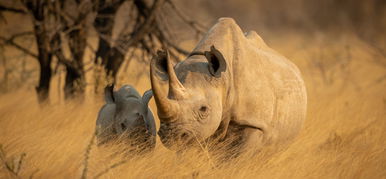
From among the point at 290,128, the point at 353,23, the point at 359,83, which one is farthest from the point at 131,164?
the point at 353,23

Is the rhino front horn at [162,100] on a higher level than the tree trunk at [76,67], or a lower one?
lower

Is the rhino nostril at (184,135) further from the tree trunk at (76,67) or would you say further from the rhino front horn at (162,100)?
the tree trunk at (76,67)

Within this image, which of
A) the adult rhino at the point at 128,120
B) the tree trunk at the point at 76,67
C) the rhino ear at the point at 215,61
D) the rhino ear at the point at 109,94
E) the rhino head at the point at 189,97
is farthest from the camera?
the tree trunk at the point at 76,67

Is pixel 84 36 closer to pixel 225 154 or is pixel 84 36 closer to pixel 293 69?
pixel 293 69

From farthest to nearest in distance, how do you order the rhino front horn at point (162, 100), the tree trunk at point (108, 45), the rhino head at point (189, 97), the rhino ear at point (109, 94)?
the tree trunk at point (108, 45) → the rhino ear at point (109, 94) → the rhino head at point (189, 97) → the rhino front horn at point (162, 100)

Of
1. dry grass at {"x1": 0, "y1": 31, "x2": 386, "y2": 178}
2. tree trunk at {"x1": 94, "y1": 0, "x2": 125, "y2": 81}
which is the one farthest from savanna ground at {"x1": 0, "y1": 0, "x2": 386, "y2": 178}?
tree trunk at {"x1": 94, "y1": 0, "x2": 125, "y2": 81}

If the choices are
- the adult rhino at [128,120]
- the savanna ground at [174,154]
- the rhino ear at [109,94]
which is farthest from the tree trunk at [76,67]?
the adult rhino at [128,120]

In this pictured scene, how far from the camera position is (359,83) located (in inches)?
515

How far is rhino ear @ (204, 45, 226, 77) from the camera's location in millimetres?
5297

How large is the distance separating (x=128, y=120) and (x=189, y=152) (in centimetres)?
79

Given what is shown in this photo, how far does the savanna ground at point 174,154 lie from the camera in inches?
204

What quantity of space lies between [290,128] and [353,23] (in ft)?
63.6

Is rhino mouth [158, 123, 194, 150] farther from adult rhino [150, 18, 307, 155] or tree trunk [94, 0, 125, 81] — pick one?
tree trunk [94, 0, 125, 81]

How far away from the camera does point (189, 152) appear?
5.17m
